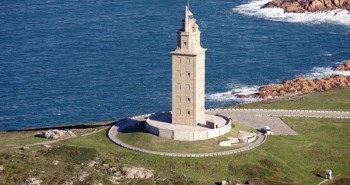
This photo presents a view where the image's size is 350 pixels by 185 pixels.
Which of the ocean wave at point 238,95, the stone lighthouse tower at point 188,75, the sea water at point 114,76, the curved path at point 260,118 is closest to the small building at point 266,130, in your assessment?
the curved path at point 260,118

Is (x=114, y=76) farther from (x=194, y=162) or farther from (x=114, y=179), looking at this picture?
(x=114, y=179)

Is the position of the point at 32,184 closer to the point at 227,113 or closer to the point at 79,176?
the point at 79,176

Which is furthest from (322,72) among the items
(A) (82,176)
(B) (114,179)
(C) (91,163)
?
(A) (82,176)

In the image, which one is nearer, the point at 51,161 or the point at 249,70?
the point at 51,161

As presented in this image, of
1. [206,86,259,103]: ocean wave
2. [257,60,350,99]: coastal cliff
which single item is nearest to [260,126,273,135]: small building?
[206,86,259,103]: ocean wave

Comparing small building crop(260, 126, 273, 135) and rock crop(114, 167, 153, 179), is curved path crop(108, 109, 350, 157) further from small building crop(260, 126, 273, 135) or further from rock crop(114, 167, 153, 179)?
rock crop(114, 167, 153, 179)

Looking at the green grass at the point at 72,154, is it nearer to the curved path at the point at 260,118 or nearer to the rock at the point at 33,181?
the curved path at the point at 260,118

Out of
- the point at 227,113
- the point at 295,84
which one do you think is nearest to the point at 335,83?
the point at 295,84
